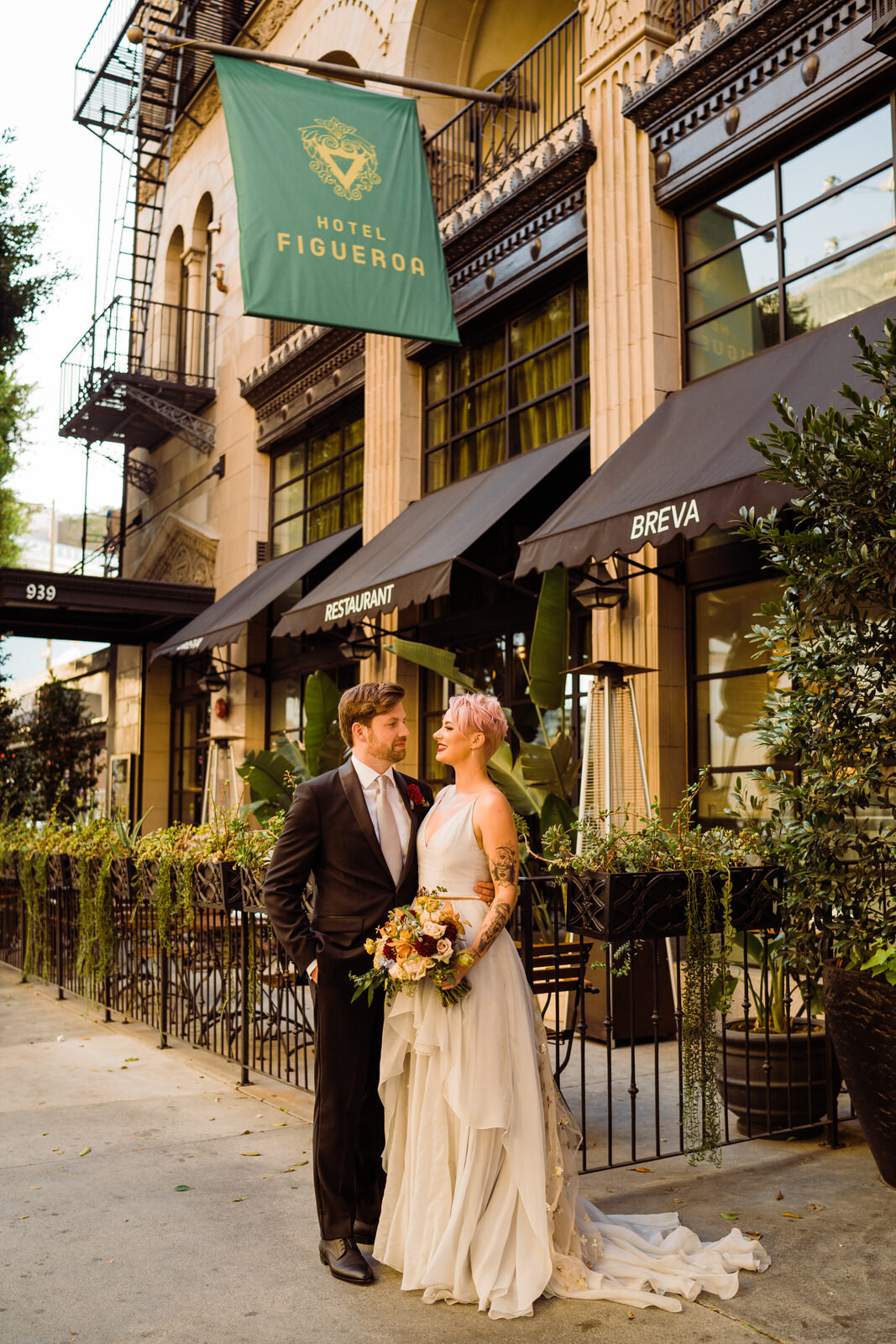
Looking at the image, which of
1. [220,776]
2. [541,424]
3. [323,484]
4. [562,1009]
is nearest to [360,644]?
[541,424]

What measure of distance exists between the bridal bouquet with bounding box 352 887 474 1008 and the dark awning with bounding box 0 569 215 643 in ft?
48.6

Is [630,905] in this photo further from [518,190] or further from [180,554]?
[180,554]

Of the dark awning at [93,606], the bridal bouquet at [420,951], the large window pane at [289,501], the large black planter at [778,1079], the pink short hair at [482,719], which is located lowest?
the large black planter at [778,1079]

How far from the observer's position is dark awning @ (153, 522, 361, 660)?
15.1 metres

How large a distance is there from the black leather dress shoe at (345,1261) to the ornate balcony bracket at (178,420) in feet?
56.6

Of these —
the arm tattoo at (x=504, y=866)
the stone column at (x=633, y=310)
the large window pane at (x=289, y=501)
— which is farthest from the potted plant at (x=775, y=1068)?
the large window pane at (x=289, y=501)

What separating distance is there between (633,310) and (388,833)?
7012mm

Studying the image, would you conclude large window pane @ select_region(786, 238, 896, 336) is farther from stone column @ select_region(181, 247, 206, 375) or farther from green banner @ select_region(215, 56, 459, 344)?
stone column @ select_region(181, 247, 206, 375)

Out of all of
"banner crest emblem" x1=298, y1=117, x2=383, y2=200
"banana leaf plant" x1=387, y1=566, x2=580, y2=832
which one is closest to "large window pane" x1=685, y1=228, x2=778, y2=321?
"banana leaf plant" x1=387, y1=566, x2=580, y2=832

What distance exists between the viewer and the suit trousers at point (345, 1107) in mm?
4145

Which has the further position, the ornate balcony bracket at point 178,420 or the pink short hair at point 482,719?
the ornate balcony bracket at point 178,420

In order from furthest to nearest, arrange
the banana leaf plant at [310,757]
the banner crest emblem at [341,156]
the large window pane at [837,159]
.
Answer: the banana leaf plant at [310,757], the banner crest emblem at [341,156], the large window pane at [837,159]

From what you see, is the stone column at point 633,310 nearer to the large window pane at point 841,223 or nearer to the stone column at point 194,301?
the large window pane at point 841,223

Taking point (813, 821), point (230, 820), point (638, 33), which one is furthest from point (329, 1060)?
point (638, 33)
